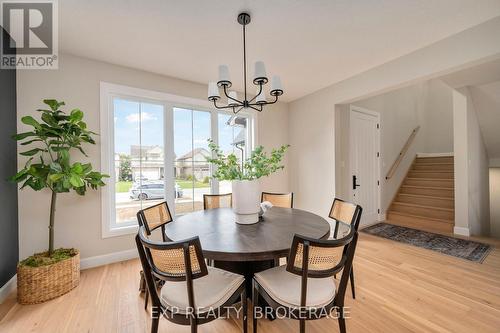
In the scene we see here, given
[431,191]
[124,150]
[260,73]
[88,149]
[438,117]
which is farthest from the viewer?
[438,117]

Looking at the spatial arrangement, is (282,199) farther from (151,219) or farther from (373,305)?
(151,219)

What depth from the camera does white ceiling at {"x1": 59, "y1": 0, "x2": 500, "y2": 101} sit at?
1820 mm

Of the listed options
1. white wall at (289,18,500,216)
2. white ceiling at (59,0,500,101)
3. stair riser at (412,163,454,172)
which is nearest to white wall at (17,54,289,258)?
white ceiling at (59,0,500,101)

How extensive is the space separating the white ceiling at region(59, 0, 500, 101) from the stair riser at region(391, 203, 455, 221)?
3.37 metres

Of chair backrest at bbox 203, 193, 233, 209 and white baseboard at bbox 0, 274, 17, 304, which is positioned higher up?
chair backrest at bbox 203, 193, 233, 209

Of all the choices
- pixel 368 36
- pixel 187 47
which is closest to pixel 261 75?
pixel 187 47

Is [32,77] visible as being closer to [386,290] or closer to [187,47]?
[187,47]

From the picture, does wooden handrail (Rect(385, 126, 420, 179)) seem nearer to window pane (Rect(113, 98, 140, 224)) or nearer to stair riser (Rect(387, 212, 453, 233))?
stair riser (Rect(387, 212, 453, 233))

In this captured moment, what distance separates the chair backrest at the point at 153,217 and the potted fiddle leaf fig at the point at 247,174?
2.37 feet

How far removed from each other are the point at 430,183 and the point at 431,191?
0.29 metres

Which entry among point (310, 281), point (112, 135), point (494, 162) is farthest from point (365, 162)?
point (112, 135)

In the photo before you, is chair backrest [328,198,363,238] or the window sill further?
the window sill

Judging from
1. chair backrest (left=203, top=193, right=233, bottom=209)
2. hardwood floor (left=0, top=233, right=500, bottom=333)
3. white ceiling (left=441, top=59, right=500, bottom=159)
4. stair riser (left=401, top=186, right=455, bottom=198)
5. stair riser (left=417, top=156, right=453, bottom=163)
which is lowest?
hardwood floor (left=0, top=233, right=500, bottom=333)

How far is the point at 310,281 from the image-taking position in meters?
1.43
